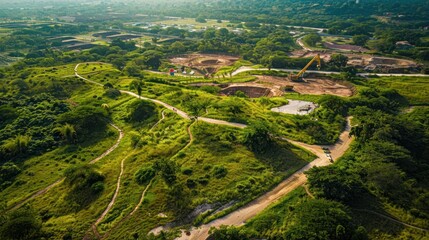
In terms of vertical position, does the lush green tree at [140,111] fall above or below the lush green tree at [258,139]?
below

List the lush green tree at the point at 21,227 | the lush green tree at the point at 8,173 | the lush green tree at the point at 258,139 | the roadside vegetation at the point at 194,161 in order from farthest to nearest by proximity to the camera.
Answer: the lush green tree at the point at 258,139 < the lush green tree at the point at 8,173 < the roadside vegetation at the point at 194,161 < the lush green tree at the point at 21,227

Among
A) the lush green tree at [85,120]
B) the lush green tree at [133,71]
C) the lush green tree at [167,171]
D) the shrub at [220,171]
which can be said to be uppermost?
the lush green tree at [167,171]

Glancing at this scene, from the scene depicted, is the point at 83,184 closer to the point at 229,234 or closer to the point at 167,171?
the point at 167,171

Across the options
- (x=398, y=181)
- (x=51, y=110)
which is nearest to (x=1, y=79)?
(x=51, y=110)

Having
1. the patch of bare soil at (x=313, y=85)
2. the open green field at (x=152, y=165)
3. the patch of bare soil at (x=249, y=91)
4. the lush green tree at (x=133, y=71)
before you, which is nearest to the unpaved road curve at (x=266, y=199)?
the open green field at (x=152, y=165)

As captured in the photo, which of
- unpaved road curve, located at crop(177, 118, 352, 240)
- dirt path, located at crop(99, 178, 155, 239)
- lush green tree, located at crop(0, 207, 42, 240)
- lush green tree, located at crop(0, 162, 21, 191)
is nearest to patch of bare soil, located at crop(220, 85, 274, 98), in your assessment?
unpaved road curve, located at crop(177, 118, 352, 240)

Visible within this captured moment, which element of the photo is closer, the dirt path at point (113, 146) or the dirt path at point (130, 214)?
the dirt path at point (130, 214)

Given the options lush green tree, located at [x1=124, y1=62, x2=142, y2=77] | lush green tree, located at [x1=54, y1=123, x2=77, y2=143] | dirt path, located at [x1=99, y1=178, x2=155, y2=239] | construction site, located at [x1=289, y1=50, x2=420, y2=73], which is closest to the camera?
dirt path, located at [x1=99, y1=178, x2=155, y2=239]

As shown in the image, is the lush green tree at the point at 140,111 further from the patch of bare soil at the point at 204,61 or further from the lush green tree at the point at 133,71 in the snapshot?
the patch of bare soil at the point at 204,61

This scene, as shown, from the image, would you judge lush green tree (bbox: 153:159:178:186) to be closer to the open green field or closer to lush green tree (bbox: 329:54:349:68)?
the open green field
